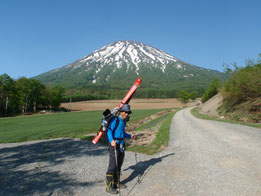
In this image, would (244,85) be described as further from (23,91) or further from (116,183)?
(23,91)

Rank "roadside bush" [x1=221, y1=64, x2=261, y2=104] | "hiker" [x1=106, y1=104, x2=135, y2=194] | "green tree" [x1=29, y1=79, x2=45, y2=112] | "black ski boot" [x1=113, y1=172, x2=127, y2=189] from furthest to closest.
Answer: "green tree" [x1=29, y1=79, x2=45, y2=112] < "roadside bush" [x1=221, y1=64, x2=261, y2=104] < "black ski boot" [x1=113, y1=172, x2=127, y2=189] < "hiker" [x1=106, y1=104, x2=135, y2=194]

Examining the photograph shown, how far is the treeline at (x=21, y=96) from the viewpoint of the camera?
61.2 metres

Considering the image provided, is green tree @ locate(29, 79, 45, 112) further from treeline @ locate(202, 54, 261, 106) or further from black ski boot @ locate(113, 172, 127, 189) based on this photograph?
black ski boot @ locate(113, 172, 127, 189)

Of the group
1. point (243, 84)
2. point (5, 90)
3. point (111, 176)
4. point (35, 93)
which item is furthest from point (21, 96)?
point (111, 176)

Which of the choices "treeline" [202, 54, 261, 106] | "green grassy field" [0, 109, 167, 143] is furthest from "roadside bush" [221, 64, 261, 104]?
"green grassy field" [0, 109, 167, 143]

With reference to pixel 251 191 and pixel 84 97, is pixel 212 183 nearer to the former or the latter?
pixel 251 191

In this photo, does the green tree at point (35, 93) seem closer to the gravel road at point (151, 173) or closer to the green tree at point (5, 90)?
the green tree at point (5, 90)

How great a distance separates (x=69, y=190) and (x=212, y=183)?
4.40m

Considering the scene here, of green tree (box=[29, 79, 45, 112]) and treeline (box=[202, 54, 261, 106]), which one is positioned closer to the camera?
treeline (box=[202, 54, 261, 106])

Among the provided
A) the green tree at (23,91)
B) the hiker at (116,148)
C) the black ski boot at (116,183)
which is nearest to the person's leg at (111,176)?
the hiker at (116,148)

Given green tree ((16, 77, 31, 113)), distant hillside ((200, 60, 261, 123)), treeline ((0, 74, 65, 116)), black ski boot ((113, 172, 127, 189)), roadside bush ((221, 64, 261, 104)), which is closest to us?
black ski boot ((113, 172, 127, 189))

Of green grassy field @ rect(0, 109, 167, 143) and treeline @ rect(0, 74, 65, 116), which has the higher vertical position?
treeline @ rect(0, 74, 65, 116)

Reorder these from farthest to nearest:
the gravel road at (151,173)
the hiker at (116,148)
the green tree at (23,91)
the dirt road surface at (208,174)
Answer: the green tree at (23,91)
the hiker at (116,148)
the gravel road at (151,173)
the dirt road surface at (208,174)

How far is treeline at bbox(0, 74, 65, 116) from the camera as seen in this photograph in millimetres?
61231
